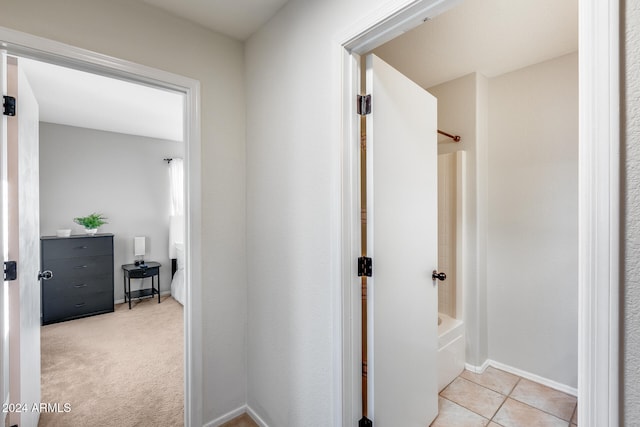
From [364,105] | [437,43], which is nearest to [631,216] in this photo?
[364,105]

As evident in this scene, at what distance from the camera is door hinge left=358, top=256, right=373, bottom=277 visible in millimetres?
1333

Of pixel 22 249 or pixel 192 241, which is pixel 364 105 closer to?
pixel 192 241

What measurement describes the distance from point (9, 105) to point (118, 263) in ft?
11.8

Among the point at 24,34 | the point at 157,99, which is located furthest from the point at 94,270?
the point at 24,34

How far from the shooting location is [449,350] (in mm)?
2268

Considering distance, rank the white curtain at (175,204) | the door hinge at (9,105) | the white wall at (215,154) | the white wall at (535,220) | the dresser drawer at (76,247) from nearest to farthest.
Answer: the door hinge at (9,105), the white wall at (215,154), the white wall at (535,220), the dresser drawer at (76,247), the white curtain at (175,204)

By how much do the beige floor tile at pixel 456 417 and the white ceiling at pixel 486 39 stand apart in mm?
2427

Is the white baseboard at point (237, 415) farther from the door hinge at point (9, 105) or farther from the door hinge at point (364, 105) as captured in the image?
the door hinge at point (9, 105)

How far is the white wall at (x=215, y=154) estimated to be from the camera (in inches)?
60.9

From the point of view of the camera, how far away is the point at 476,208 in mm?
Answer: 2449

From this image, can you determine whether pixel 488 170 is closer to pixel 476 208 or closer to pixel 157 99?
pixel 476 208

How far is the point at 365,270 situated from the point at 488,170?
1.81 m

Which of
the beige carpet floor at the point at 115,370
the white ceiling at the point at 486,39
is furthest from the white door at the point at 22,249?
the white ceiling at the point at 486,39

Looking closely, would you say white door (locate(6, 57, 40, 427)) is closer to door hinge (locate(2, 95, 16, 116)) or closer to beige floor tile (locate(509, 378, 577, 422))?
door hinge (locate(2, 95, 16, 116))
